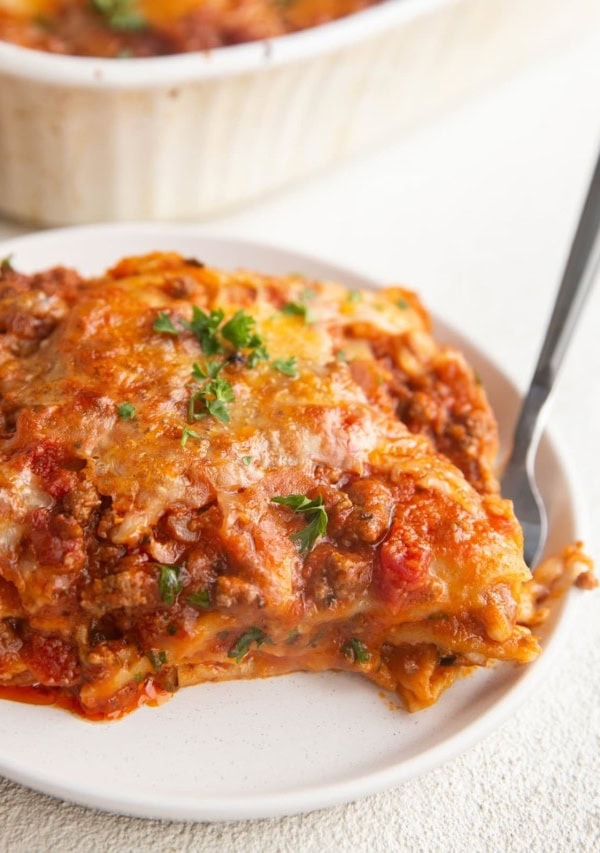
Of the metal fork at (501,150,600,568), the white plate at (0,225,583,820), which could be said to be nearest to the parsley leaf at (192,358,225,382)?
the white plate at (0,225,583,820)

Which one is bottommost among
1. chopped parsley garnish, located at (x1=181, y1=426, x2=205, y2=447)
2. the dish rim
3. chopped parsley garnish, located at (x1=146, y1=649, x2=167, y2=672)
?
chopped parsley garnish, located at (x1=146, y1=649, x2=167, y2=672)

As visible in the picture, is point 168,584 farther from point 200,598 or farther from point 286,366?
point 286,366

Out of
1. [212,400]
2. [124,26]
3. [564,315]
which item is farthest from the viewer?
[124,26]

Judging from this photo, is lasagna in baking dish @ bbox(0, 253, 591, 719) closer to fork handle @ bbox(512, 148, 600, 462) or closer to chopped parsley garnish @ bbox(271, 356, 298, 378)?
chopped parsley garnish @ bbox(271, 356, 298, 378)

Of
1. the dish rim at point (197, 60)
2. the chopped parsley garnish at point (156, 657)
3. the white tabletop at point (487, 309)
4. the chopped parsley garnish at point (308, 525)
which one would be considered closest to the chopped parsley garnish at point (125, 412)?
the chopped parsley garnish at point (308, 525)

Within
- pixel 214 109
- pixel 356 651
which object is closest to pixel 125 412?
pixel 356 651

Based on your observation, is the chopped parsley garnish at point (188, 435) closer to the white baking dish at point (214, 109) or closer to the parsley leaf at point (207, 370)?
the parsley leaf at point (207, 370)

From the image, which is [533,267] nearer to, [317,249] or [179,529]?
[317,249]
